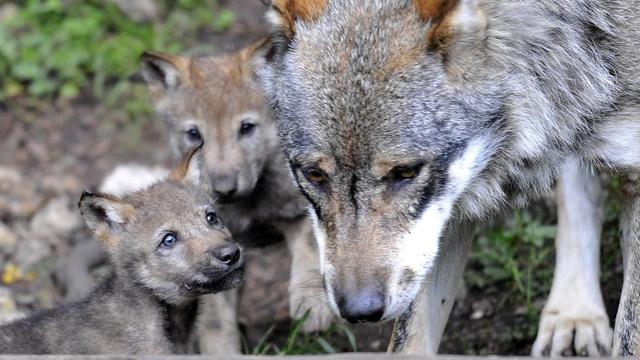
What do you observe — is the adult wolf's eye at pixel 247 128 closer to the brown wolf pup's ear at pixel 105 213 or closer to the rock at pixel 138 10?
the brown wolf pup's ear at pixel 105 213

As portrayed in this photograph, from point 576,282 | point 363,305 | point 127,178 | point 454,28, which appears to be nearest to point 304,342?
point 576,282

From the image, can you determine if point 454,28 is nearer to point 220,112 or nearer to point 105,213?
point 105,213

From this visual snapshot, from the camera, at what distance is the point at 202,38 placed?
10.1 m

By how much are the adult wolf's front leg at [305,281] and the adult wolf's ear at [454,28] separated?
187 cm

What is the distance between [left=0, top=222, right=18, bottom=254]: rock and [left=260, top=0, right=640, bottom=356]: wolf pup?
119 inches

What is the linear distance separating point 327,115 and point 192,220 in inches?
38.6

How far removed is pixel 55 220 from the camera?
856 centimetres

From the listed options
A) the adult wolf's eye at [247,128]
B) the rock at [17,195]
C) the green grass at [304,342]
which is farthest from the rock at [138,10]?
the green grass at [304,342]

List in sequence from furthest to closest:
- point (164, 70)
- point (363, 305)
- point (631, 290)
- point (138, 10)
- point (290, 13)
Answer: point (138, 10) < point (164, 70) < point (631, 290) < point (290, 13) < point (363, 305)

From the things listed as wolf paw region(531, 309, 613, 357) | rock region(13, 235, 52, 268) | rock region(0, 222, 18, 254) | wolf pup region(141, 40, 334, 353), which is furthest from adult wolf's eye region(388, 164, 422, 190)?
rock region(0, 222, 18, 254)

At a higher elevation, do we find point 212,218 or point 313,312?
point 212,218

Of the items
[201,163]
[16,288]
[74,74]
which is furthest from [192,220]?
[74,74]

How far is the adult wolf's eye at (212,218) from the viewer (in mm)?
5969

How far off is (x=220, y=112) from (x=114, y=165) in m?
1.99
